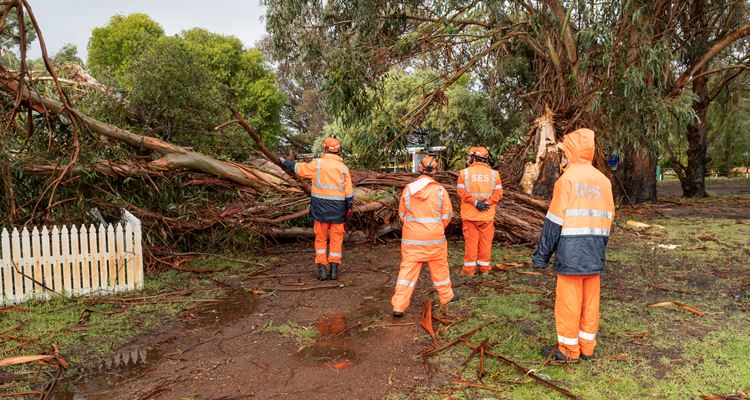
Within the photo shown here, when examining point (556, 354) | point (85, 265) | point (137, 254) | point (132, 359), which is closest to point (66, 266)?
point (85, 265)

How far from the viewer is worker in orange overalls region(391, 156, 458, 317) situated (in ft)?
16.1

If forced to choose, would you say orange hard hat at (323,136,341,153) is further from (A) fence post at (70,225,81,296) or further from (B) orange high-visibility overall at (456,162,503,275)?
(A) fence post at (70,225,81,296)

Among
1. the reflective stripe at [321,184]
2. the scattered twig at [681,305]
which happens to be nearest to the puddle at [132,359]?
the reflective stripe at [321,184]

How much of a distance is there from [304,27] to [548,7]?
206 inches

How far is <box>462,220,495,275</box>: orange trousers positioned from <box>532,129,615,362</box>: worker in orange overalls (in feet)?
8.90

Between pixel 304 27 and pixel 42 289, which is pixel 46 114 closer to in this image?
pixel 42 289

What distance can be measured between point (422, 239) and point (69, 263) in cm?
375

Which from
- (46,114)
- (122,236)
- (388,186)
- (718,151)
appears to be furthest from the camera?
(718,151)

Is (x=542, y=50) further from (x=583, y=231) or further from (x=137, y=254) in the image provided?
(x=137, y=254)

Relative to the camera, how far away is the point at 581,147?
155 inches

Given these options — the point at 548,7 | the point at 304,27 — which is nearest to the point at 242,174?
the point at 304,27

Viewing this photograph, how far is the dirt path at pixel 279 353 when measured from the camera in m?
3.47

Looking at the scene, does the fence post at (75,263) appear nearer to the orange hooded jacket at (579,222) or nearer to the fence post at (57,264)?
the fence post at (57,264)

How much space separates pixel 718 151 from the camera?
3112 cm
